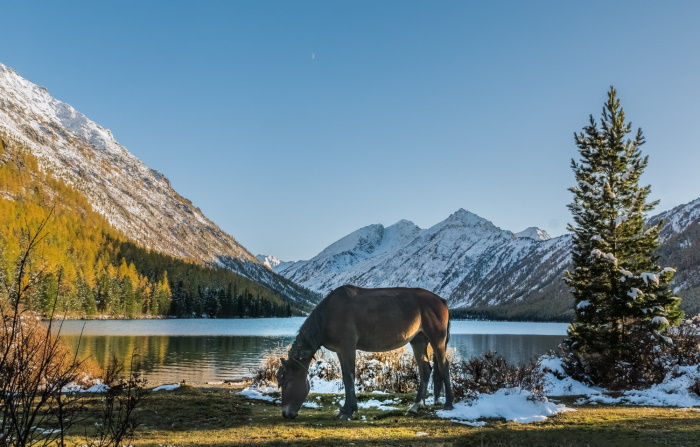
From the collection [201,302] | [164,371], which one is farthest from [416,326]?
[201,302]

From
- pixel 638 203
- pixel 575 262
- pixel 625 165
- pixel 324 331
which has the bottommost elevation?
pixel 324 331

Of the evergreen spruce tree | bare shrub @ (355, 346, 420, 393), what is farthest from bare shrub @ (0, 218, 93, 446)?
the evergreen spruce tree

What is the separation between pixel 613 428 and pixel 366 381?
43.5ft

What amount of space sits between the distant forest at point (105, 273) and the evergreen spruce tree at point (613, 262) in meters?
93.6

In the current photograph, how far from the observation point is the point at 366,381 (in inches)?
882

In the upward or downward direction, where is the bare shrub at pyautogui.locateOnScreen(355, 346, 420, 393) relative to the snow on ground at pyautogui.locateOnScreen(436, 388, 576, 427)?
downward

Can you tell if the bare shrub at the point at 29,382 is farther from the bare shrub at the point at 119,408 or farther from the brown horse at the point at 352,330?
the brown horse at the point at 352,330

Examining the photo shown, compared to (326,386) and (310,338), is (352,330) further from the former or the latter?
(326,386)

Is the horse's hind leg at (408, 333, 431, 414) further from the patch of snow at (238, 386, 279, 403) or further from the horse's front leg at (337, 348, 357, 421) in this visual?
the patch of snow at (238, 386, 279, 403)

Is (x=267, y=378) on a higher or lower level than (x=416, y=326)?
lower

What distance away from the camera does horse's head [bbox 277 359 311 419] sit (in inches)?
451

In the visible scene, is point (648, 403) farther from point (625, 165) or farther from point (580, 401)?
point (625, 165)

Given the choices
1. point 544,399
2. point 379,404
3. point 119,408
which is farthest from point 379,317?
point 119,408

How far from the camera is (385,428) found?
10.4 meters
